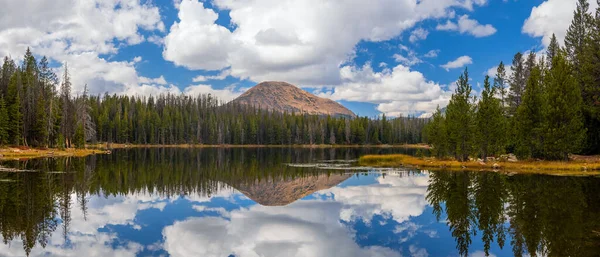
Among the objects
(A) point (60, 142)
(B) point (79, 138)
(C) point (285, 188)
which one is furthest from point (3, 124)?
(C) point (285, 188)

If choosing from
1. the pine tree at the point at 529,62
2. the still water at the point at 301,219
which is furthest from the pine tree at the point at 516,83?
the still water at the point at 301,219

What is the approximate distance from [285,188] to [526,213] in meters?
21.2

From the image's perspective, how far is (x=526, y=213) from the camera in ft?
72.3

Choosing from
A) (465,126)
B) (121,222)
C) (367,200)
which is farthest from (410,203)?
(465,126)

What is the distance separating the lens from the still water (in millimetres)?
16500

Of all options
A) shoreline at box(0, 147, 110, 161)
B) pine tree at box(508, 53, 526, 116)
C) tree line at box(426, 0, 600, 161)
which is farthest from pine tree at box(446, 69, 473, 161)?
shoreline at box(0, 147, 110, 161)

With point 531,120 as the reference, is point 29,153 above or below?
below

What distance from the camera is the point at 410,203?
28.3m

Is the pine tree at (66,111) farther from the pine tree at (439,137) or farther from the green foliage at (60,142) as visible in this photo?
the pine tree at (439,137)

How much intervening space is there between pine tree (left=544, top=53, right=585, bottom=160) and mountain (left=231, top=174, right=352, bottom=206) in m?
24.9

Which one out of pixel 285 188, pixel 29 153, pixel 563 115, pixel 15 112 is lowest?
pixel 285 188

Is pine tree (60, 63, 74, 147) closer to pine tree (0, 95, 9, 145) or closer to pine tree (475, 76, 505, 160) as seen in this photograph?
pine tree (0, 95, 9, 145)

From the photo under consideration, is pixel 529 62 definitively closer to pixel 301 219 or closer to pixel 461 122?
pixel 461 122

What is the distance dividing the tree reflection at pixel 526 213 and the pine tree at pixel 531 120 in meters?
15.8
